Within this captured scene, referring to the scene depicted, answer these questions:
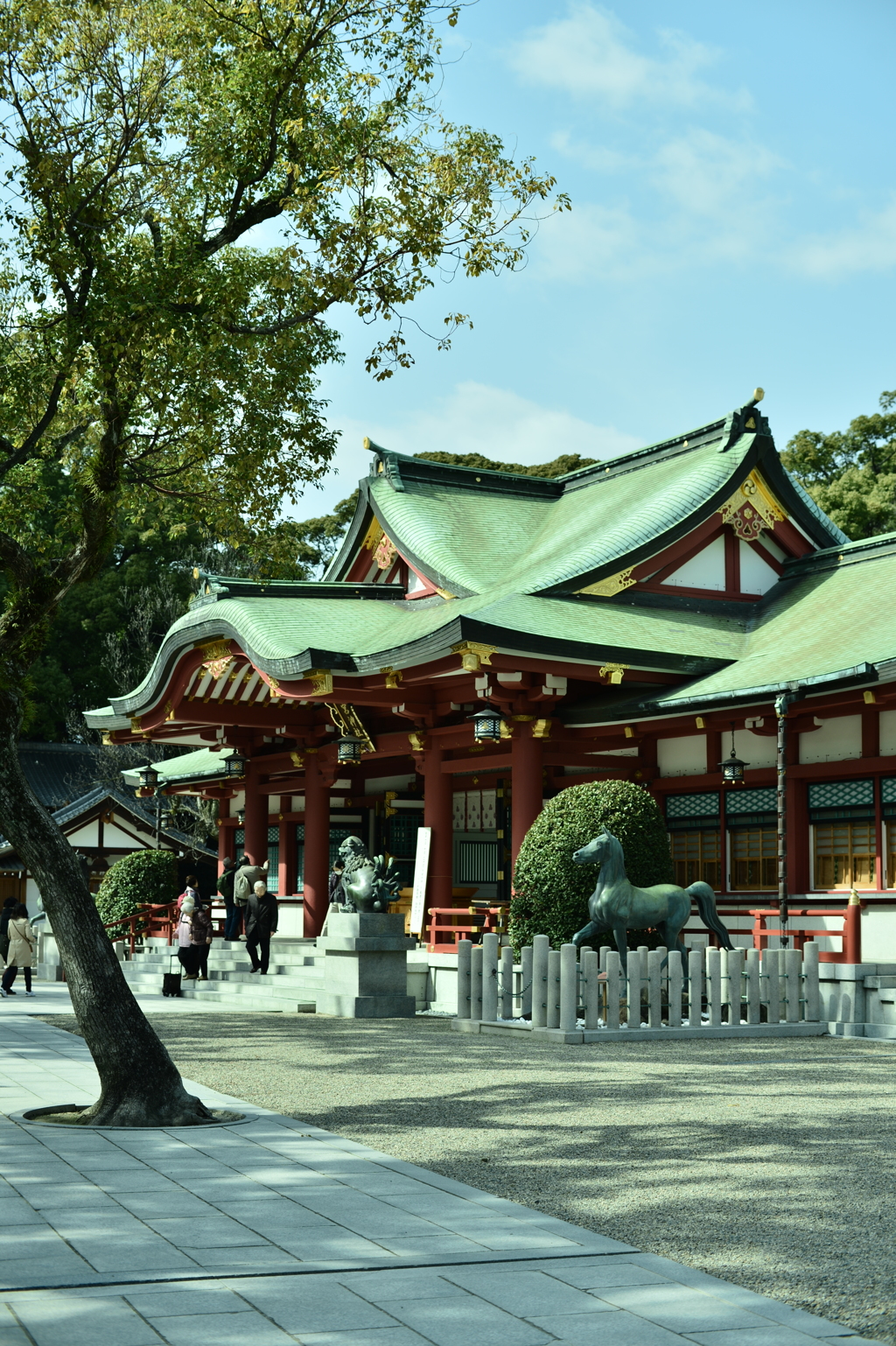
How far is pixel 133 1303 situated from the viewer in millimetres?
4941

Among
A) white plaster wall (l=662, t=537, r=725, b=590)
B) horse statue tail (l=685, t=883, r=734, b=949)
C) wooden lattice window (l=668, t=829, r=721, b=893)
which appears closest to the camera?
horse statue tail (l=685, t=883, r=734, b=949)

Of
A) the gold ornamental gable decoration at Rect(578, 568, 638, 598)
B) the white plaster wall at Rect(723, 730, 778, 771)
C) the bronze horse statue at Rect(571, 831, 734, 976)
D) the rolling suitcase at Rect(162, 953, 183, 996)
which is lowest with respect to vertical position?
the rolling suitcase at Rect(162, 953, 183, 996)

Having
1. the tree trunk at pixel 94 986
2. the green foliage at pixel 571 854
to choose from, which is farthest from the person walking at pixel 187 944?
the tree trunk at pixel 94 986

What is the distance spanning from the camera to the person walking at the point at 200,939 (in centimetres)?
2212

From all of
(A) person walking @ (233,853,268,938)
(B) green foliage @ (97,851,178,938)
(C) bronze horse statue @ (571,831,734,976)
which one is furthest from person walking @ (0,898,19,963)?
(C) bronze horse statue @ (571,831,734,976)

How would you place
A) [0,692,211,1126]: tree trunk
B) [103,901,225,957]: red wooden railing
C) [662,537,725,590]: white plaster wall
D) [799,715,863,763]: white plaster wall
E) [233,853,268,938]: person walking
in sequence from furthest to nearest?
1. [103,901,225,957]: red wooden railing
2. [233,853,268,938]: person walking
3. [662,537,725,590]: white plaster wall
4. [799,715,863,763]: white plaster wall
5. [0,692,211,1126]: tree trunk

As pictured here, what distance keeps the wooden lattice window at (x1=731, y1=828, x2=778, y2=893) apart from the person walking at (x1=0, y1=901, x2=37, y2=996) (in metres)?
11.2

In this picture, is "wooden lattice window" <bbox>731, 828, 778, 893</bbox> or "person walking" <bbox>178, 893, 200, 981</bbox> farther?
"person walking" <bbox>178, 893, 200, 981</bbox>

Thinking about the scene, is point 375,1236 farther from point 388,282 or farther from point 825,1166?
point 388,282

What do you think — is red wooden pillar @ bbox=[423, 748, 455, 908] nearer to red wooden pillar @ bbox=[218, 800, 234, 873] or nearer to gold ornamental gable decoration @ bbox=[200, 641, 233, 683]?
gold ornamental gable decoration @ bbox=[200, 641, 233, 683]

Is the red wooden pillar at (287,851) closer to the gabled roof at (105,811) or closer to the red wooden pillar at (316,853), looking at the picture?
the red wooden pillar at (316,853)

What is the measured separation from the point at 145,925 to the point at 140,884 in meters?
0.84

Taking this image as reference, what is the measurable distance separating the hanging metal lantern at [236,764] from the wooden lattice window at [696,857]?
429 inches

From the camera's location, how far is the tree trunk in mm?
9125
